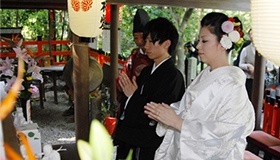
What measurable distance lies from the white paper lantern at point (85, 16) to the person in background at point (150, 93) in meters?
0.76

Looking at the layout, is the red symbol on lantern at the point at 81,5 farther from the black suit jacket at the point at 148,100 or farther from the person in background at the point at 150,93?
the black suit jacket at the point at 148,100

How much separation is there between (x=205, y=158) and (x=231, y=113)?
0.34 metres

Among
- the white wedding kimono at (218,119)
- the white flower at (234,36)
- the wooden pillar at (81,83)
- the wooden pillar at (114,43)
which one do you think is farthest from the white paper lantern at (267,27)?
the wooden pillar at (114,43)

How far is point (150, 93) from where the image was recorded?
246 cm

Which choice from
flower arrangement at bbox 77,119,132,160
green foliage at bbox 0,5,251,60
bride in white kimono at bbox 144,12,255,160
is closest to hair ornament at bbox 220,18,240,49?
bride in white kimono at bbox 144,12,255,160

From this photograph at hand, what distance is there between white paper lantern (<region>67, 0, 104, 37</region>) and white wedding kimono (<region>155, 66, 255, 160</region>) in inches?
57.5

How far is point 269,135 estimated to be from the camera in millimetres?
4109

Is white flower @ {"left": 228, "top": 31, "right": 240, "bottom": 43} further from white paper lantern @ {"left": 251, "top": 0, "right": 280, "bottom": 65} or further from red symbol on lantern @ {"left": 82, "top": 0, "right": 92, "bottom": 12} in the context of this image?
red symbol on lantern @ {"left": 82, "top": 0, "right": 92, "bottom": 12}

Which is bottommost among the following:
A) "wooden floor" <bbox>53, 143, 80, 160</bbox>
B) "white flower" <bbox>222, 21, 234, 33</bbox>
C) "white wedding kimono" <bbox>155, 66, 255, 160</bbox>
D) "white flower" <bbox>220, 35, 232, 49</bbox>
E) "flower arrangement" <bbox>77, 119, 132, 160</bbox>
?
"wooden floor" <bbox>53, 143, 80, 160</bbox>

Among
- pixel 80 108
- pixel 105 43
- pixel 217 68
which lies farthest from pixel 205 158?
pixel 105 43

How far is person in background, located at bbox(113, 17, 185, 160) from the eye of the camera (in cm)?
240

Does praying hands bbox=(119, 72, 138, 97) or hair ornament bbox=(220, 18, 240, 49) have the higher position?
hair ornament bbox=(220, 18, 240, 49)

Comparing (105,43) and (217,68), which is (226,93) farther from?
(105,43)

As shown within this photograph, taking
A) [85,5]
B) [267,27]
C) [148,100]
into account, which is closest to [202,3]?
[85,5]
